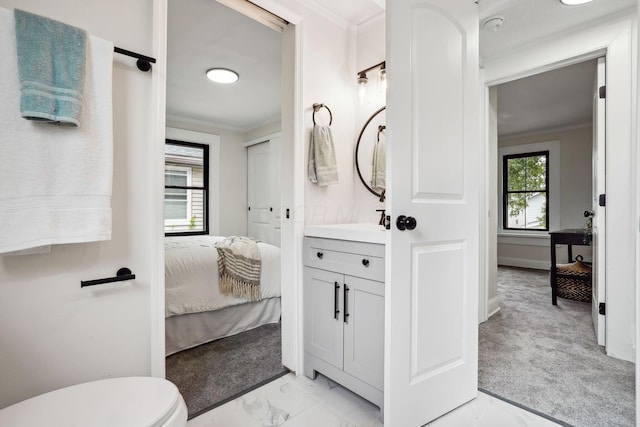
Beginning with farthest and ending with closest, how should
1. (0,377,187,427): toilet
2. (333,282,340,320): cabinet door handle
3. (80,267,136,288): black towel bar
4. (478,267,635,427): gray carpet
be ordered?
(333,282,340,320): cabinet door handle → (478,267,635,427): gray carpet → (80,267,136,288): black towel bar → (0,377,187,427): toilet

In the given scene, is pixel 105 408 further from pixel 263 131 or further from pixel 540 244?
pixel 540 244

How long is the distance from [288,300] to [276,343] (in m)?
0.58

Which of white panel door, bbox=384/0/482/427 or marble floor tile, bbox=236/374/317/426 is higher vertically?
white panel door, bbox=384/0/482/427

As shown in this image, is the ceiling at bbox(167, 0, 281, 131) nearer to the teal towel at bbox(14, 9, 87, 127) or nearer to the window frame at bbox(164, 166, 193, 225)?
the window frame at bbox(164, 166, 193, 225)

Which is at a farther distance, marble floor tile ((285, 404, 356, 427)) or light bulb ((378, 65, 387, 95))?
light bulb ((378, 65, 387, 95))

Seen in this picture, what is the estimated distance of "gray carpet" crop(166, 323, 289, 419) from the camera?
1742 mm

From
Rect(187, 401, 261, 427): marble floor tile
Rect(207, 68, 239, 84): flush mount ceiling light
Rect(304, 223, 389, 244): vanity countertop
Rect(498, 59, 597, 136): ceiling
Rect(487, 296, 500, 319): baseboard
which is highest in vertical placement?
Rect(207, 68, 239, 84): flush mount ceiling light

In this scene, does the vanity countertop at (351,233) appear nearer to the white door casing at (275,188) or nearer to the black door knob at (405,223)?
the black door knob at (405,223)

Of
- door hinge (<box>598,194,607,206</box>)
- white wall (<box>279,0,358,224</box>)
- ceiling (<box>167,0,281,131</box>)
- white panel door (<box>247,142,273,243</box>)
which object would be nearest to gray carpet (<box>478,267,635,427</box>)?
door hinge (<box>598,194,607,206</box>)

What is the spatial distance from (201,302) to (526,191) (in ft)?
18.3

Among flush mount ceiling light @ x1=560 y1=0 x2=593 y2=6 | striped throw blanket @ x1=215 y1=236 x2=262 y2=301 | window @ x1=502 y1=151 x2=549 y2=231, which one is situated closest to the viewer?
flush mount ceiling light @ x1=560 y1=0 x2=593 y2=6

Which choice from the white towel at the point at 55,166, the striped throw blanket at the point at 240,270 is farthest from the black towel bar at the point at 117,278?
the striped throw blanket at the point at 240,270

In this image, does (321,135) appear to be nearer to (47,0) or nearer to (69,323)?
(47,0)

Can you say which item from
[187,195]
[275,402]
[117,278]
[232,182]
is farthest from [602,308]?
[187,195]
